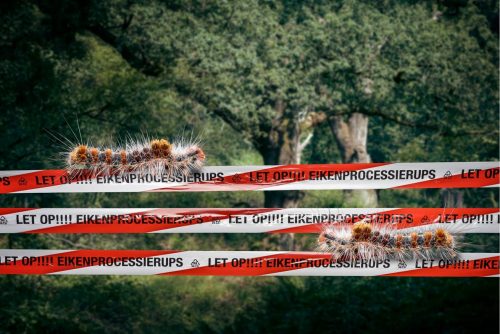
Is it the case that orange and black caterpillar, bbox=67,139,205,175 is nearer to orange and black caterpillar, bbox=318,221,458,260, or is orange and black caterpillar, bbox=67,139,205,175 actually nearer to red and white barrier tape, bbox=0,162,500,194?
red and white barrier tape, bbox=0,162,500,194

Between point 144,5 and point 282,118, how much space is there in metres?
3.13

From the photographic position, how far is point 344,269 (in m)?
3.25

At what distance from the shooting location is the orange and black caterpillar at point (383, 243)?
10.4 ft

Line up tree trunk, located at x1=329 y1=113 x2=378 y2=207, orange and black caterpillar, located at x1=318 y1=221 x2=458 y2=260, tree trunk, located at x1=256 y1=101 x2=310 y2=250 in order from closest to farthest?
orange and black caterpillar, located at x1=318 y1=221 x2=458 y2=260 → tree trunk, located at x1=256 y1=101 x2=310 y2=250 → tree trunk, located at x1=329 y1=113 x2=378 y2=207

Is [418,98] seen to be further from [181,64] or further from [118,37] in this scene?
[118,37]

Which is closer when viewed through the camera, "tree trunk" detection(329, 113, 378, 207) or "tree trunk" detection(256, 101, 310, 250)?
"tree trunk" detection(256, 101, 310, 250)

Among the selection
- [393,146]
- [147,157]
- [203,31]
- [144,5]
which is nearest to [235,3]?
[203,31]

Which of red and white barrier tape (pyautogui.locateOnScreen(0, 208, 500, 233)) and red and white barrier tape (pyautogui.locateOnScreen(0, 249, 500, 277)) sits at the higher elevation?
red and white barrier tape (pyautogui.locateOnScreen(0, 208, 500, 233))

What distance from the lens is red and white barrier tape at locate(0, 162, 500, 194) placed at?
3.21 meters

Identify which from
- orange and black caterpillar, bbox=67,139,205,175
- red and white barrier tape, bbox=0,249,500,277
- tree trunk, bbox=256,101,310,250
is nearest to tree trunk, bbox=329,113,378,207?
tree trunk, bbox=256,101,310,250

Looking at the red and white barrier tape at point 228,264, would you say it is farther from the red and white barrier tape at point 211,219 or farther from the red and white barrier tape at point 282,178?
the red and white barrier tape at point 282,178

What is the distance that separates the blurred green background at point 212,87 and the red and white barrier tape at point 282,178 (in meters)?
6.96

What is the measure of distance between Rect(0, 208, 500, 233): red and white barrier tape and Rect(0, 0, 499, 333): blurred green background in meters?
6.86

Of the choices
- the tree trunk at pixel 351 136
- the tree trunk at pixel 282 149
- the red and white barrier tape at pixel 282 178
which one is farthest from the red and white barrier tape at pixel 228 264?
the tree trunk at pixel 351 136
